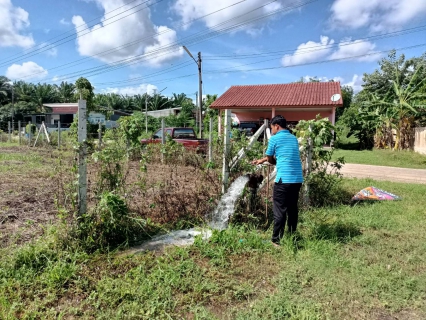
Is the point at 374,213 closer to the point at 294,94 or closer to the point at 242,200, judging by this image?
the point at 242,200

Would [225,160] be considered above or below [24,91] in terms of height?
below

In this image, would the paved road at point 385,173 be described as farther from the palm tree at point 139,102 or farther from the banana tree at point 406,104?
the palm tree at point 139,102

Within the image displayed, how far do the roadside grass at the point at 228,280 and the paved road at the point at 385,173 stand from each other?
546cm

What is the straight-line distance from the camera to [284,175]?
152 inches

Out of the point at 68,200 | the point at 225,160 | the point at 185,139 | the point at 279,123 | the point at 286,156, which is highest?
the point at 279,123

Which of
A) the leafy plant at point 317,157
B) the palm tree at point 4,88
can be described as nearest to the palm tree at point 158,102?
the palm tree at point 4,88

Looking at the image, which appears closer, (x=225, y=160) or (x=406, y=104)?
(x=225, y=160)

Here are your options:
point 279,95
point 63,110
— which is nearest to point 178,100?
point 63,110

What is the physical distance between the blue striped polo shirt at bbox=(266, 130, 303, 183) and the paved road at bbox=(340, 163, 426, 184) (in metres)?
6.30

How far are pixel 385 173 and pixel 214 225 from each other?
7.98m

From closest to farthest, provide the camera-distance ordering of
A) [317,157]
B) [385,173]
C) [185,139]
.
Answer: [317,157] < [385,173] < [185,139]

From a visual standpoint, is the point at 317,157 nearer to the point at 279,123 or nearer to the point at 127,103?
the point at 279,123

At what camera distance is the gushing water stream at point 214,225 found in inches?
155

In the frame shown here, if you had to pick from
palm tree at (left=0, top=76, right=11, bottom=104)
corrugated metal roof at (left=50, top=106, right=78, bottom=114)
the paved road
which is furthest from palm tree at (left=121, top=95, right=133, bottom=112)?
the paved road
